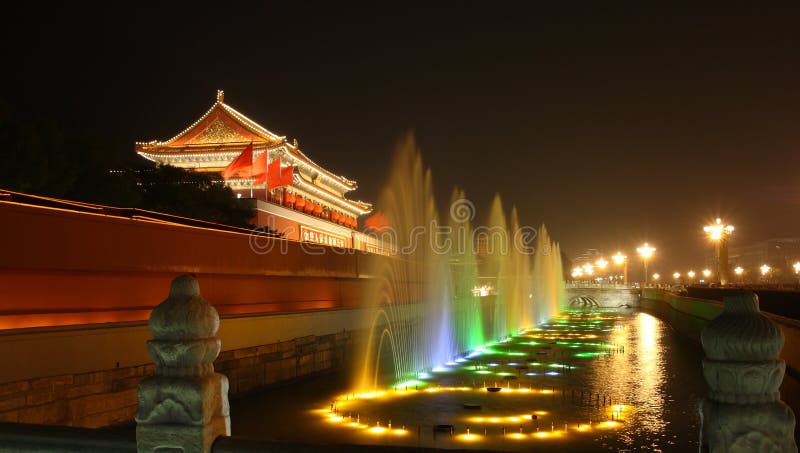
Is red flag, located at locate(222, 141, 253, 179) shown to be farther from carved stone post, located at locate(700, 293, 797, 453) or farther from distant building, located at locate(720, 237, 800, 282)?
distant building, located at locate(720, 237, 800, 282)

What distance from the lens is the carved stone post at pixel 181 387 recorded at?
404 cm

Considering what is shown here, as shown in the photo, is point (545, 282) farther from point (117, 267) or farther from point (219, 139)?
Result: point (117, 267)

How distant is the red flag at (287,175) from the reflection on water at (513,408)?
2243cm

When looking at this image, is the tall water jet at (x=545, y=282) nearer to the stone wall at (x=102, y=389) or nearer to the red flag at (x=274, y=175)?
the red flag at (x=274, y=175)

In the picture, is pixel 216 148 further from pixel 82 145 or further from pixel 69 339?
pixel 69 339

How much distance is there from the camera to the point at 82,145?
22.2 m

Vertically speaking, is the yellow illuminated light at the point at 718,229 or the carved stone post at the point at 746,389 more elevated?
the yellow illuminated light at the point at 718,229

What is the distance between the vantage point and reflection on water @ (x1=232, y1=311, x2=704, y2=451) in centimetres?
977

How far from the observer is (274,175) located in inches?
1499

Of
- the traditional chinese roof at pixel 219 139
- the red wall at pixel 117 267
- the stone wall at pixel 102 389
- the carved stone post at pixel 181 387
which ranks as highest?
the traditional chinese roof at pixel 219 139

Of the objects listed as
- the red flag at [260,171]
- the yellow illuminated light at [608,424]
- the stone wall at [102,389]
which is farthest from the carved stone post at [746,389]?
the red flag at [260,171]

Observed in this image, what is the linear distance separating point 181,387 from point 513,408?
891cm

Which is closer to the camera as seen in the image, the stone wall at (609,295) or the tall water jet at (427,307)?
the tall water jet at (427,307)

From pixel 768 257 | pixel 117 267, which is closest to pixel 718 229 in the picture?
pixel 117 267
